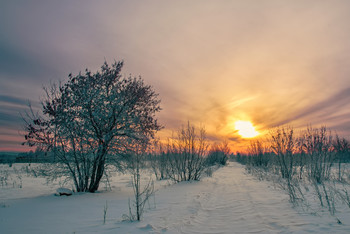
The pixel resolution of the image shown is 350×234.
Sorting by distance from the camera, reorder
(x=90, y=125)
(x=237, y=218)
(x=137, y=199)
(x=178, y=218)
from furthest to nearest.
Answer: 1. (x=90, y=125)
2. (x=178, y=218)
3. (x=237, y=218)
4. (x=137, y=199)

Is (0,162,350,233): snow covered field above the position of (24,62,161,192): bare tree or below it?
below

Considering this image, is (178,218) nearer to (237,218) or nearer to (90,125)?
(237,218)

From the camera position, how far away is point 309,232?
12.1ft

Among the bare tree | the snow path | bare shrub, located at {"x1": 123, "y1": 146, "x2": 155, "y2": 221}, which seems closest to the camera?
the snow path

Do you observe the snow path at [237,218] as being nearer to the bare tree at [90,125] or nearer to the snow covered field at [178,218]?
the snow covered field at [178,218]

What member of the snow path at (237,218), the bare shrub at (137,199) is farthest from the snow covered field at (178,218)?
the bare shrub at (137,199)

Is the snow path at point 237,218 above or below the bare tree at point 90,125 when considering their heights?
below

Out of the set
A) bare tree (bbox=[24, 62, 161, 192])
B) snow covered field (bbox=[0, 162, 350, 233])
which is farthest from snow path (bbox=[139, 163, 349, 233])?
bare tree (bbox=[24, 62, 161, 192])

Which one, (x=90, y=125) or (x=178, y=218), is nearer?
(x=178, y=218)

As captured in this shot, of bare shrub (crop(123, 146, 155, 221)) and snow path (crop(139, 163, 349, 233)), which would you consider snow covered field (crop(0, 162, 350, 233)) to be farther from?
bare shrub (crop(123, 146, 155, 221))

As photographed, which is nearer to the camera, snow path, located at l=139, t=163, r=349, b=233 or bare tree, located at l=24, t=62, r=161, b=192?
snow path, located at l=139, t=163, r=349, b=233

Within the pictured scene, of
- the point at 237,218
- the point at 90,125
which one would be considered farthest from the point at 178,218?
the point at 90,125

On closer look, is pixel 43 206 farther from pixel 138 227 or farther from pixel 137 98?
pixel 137 98

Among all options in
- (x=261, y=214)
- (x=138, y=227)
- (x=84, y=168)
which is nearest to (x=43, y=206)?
(x=84, y=168)
